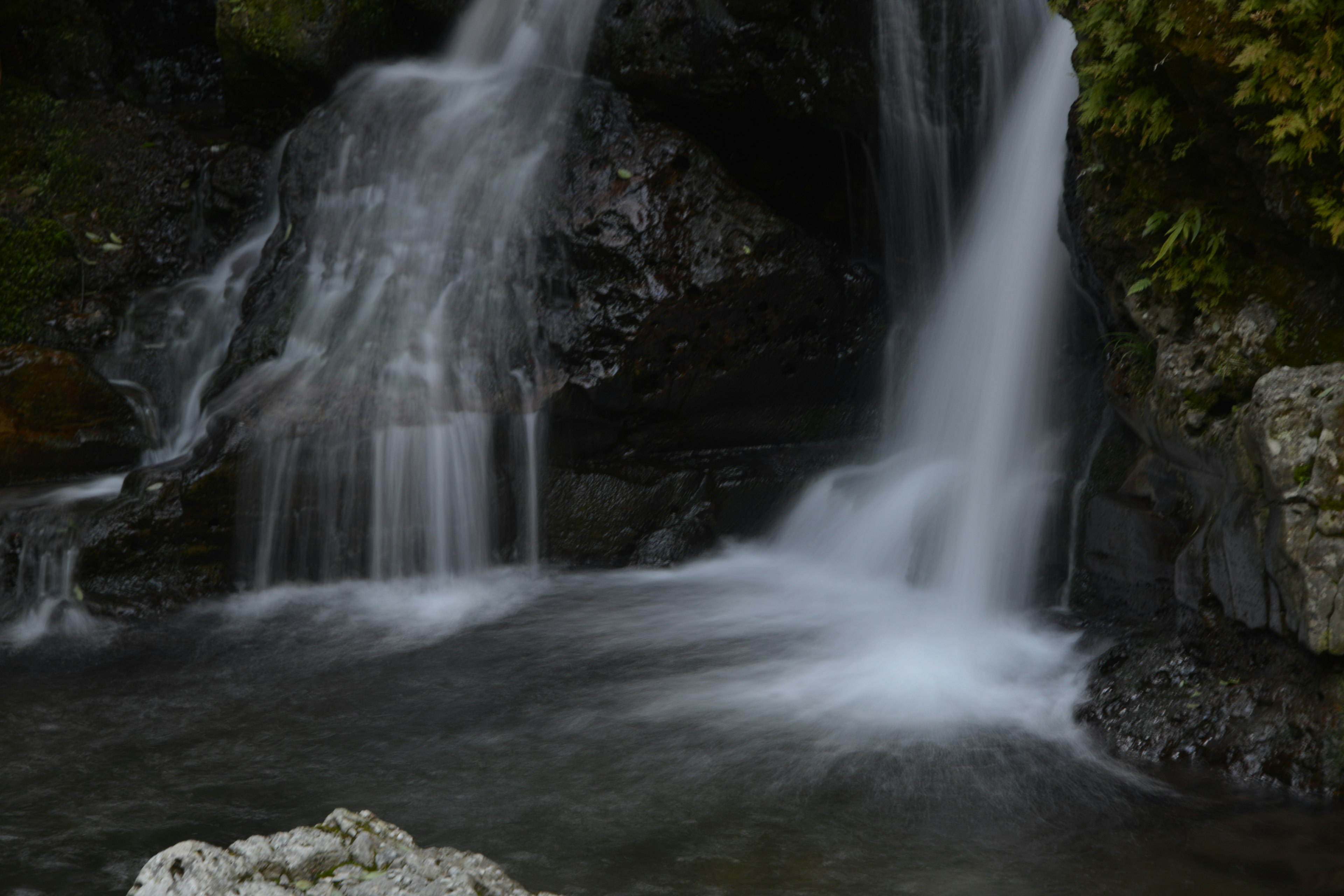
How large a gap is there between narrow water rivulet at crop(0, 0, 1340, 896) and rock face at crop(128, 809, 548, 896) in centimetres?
119

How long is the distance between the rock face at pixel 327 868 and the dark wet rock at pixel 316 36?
825 centimetres

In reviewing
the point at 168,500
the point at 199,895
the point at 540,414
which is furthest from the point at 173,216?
the point at 199,895

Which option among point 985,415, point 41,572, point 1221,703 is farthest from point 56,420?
point 1221,703

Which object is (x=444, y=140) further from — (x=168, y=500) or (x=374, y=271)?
(x=168, y=500)

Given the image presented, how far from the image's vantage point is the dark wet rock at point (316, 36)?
9.20 m

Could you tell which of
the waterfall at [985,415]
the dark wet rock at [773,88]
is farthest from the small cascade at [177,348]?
the waterfall at [985,415]

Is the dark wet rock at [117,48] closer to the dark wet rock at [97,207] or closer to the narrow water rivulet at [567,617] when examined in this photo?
the dark wet rock at [97,207]

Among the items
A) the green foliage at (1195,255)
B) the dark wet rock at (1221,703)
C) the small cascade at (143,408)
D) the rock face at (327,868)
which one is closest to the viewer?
the rock face at (327,868)

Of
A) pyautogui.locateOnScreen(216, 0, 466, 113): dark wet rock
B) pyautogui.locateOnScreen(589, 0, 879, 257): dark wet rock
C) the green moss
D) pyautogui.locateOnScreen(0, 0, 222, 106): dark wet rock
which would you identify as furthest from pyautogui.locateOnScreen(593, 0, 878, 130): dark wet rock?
pyautogui.locateOnScreen(0, 0, 222, 106): dark wet rock

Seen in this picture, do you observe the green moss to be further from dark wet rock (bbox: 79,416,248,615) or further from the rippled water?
the rippled water

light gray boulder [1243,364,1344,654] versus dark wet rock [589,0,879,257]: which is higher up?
dark wet rock [589,0,879,257]

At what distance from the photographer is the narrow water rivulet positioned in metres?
3.95

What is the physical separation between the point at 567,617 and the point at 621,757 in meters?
1.85

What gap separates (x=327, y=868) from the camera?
8.09 feet
